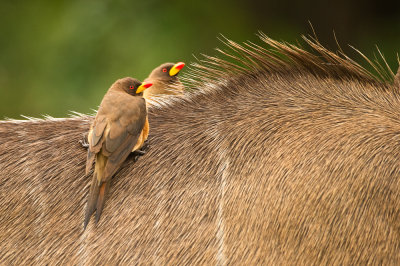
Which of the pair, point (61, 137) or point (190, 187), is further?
point (61, 137)

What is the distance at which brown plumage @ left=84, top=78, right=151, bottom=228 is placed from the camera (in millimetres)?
1887

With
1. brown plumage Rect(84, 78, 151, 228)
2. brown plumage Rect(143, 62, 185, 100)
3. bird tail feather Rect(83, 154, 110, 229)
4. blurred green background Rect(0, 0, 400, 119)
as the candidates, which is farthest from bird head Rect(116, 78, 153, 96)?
blurred green background Rect(0, 0, 400, 119)

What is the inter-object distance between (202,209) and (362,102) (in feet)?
1.90

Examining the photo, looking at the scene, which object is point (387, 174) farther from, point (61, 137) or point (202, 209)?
point (61, 137)

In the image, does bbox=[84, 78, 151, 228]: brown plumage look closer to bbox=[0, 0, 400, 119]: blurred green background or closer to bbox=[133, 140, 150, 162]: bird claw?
bbox=[133, 140, 150, 162]: bird claw

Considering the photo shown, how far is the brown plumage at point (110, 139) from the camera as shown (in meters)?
1.89

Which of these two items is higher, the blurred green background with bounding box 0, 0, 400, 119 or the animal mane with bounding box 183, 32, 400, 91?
the animal mane with bounding box 183, 32, 400, 91

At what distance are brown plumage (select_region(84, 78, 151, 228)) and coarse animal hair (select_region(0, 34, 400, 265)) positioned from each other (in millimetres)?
51

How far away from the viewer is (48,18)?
18.4 ft

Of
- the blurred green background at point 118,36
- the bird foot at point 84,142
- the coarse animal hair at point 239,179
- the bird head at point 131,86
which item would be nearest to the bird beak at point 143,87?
the bird head at point 131,86

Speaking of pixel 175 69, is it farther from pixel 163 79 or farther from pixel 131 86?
pixel 131 86

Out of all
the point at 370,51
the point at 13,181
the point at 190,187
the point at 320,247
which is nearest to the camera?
the point at 320,247

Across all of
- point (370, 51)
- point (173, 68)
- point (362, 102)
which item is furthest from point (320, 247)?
point (370, 51)

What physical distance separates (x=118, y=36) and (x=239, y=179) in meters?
3.75
